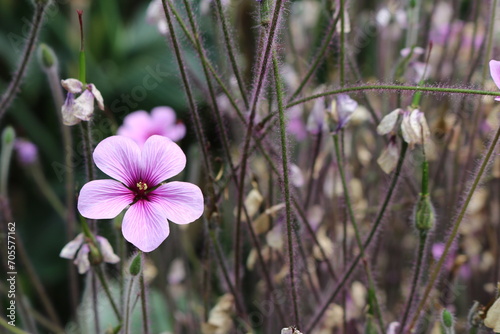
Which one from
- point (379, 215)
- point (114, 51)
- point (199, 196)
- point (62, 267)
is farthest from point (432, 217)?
point (114, 51)

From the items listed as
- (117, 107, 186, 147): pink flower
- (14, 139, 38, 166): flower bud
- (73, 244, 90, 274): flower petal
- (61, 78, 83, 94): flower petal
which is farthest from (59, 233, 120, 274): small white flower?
(14, 139, 38, 166): flower bud

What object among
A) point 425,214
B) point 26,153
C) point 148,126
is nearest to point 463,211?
point 425,214

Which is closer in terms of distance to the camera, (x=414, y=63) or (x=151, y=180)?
(x=151, y=180)

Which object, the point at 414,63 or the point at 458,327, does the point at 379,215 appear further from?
the point at 458,327

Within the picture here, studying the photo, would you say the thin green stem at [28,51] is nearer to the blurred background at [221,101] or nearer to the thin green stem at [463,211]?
the blurred background at [221,101]

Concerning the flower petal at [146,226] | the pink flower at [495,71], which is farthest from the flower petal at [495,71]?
the flower petal at [146,226]

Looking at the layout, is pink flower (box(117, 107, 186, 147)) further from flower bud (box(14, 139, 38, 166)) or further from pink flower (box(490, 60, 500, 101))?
pink flower (box(490, 60, 500, 101))

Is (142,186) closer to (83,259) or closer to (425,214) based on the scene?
(83,259)
